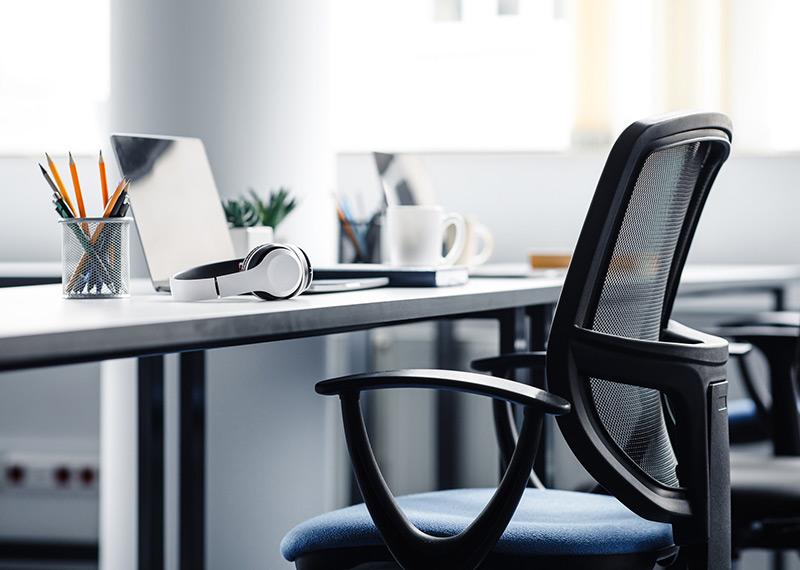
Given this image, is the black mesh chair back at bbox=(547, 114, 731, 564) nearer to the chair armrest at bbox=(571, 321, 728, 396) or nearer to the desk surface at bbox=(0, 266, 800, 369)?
the chair armrest at bbox=(571, 321, 728, 396)

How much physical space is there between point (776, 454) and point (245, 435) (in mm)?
1076

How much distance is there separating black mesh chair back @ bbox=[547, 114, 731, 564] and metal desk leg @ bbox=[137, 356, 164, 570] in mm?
701

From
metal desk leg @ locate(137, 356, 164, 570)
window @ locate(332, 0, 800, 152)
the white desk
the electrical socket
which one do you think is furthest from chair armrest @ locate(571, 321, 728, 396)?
the electrical socket

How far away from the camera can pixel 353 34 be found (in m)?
3.35

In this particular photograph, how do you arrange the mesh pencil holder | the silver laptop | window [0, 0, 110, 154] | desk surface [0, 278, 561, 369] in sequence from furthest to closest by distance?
window [0, 0, 110, 154] → the silver laptop → the mesh pencil holder → desk surface [0, 278, 561, 369]

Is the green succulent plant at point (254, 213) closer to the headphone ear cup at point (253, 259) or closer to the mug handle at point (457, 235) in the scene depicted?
the mug handle at point (457, 235)

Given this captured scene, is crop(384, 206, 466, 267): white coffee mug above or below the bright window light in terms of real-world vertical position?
below

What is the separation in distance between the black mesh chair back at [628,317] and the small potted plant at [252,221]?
0.71m

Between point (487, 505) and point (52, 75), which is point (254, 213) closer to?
point (487, 505)

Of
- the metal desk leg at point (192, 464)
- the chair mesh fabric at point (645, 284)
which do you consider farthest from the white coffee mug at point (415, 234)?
the chair mesh fabric at point (645, 284)

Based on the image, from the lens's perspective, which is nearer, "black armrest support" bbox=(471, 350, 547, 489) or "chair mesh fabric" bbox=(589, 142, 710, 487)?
"chair mesh fabric" bbox=(589, 142, 710, 487)

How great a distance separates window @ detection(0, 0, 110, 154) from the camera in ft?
11.3

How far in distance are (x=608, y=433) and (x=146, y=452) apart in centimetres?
73

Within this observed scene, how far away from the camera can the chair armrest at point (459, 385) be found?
109 centimetres
